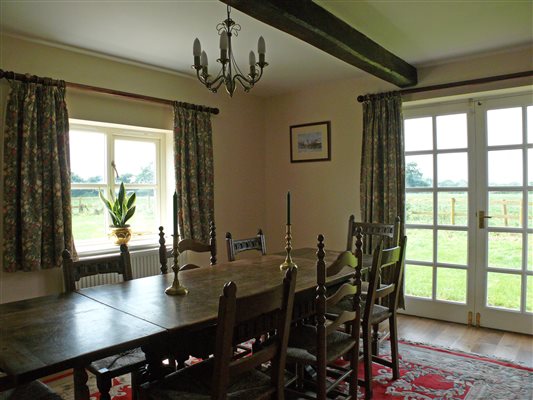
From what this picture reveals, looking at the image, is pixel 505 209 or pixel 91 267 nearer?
pixel 91 267

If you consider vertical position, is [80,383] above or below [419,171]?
below

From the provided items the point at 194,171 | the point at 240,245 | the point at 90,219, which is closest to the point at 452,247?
the point at 240,245

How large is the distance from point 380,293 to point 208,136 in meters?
2.40

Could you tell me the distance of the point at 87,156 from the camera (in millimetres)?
3475

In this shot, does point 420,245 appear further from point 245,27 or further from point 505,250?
point 245,27

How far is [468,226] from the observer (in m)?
3.65

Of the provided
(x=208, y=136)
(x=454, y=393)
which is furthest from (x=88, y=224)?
(x=454, y=393)

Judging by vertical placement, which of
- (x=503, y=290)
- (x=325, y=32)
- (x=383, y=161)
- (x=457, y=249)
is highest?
(x=325, y=32)

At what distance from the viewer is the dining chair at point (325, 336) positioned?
6.03ft

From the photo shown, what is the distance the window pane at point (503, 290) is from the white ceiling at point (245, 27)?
1932mm

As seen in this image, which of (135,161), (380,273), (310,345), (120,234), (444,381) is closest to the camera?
(310,345)

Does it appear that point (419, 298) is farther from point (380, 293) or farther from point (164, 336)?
point (164, 336)

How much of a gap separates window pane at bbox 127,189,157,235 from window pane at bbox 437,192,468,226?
2.75 metres

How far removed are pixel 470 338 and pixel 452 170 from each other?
1.47 meters
